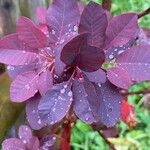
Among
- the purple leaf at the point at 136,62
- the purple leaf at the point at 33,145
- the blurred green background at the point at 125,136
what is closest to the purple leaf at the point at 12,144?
the purple leaf at the point at 33,145

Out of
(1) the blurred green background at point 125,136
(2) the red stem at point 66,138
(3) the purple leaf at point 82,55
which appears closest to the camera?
(3) the purple leaf at point 82,55

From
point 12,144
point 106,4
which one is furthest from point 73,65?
point 106,4

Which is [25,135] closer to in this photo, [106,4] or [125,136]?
[106,4]

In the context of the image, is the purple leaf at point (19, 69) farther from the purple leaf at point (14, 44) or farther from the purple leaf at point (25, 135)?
the purple leaf at point (25, 135)

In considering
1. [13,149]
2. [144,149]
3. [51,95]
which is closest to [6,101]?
[13,149]

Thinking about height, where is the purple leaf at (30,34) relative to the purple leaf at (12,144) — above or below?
above

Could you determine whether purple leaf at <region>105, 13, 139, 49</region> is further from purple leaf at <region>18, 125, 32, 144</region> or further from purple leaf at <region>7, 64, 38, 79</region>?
purple leaf at <region>18, 125, 32, 144</region>
